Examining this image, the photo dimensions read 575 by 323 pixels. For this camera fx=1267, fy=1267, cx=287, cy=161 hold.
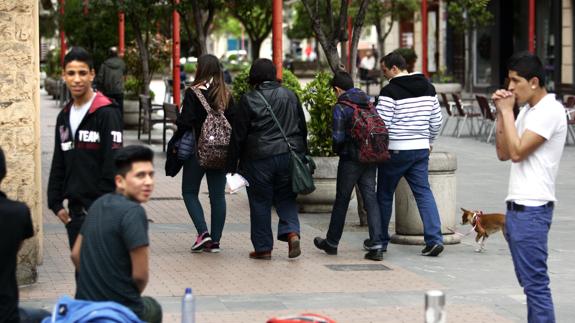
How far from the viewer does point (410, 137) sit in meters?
11.4

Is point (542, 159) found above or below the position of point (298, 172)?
above

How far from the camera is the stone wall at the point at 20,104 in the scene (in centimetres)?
960

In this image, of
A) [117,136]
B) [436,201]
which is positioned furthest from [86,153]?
[436,201]

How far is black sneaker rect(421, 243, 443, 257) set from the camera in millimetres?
11476

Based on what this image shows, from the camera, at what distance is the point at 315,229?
13188 millimetres

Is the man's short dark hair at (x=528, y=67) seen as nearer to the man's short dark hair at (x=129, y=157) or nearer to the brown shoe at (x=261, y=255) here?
the man's short dark hair at (x=129, y=157)

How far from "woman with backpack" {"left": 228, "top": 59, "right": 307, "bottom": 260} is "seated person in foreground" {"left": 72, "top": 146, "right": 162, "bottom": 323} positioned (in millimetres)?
5089

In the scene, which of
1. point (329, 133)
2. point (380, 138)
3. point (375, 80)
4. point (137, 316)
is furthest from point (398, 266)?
point (375, 80)

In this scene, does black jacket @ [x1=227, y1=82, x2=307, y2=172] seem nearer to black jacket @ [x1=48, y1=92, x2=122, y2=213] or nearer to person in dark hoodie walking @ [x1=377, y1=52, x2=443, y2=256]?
person in dark hoodie walking @ [x1=377, y1=52, x2=443, y2=256]

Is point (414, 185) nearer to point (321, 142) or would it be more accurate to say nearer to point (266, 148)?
point (266, 148)

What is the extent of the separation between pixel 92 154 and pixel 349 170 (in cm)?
412

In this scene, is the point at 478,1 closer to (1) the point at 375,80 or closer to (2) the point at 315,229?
(2) the point at 315,229

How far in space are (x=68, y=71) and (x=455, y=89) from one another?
103ft

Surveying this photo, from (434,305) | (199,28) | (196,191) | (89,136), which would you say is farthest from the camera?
(199,28)
